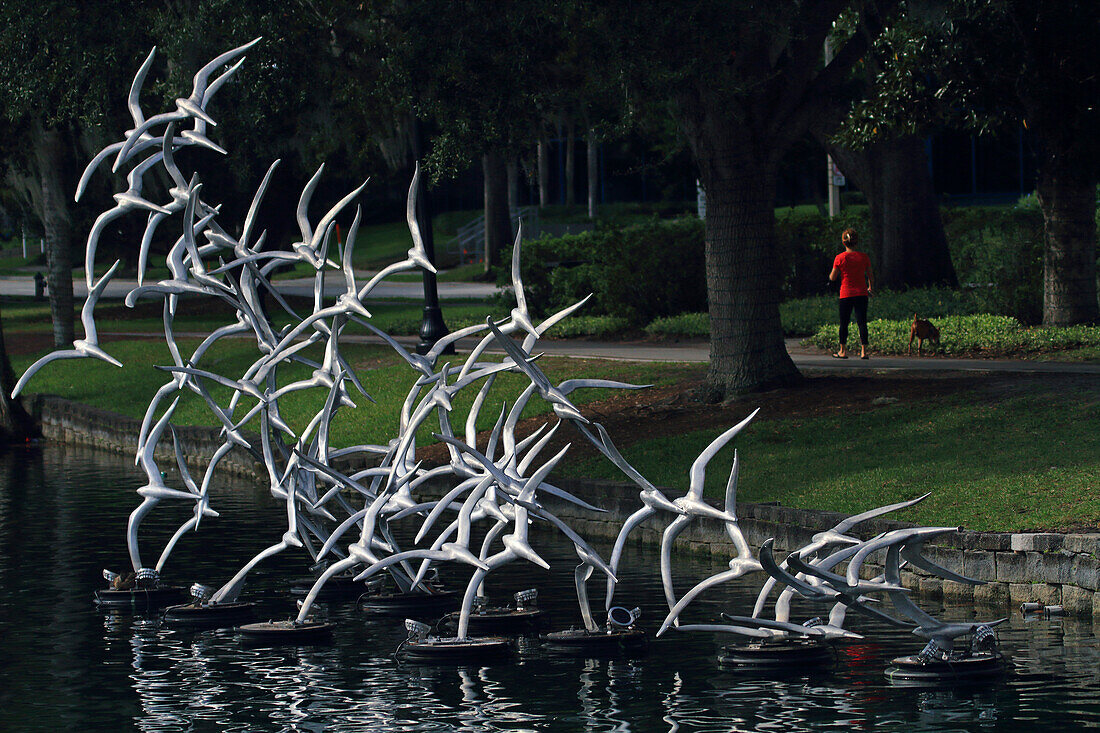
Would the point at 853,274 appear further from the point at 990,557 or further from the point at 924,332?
the point at 990,557

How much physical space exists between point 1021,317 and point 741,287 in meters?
7.13

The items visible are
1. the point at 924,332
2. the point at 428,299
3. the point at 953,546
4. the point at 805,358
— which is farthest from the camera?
the point at 428,299

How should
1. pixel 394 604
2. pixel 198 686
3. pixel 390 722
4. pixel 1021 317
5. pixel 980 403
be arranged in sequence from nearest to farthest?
pixel 390 722, pixel 198 686, pixel 394 604, pixel 980 403, pixel 1021 317

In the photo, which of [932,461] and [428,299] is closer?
[932,461]

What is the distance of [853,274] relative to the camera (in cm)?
1914

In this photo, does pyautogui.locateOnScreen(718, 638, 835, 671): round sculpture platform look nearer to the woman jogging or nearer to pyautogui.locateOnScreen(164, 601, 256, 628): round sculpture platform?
pyautogui.locateOnScreen(164, 601, 256, 628): round sculpture platform

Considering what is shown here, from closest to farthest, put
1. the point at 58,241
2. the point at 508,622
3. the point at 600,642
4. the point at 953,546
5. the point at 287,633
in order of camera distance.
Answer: the point at 600,642 → the point at 287,633 → the point at 508,622 → the point at 953,546 → the point at 58,241

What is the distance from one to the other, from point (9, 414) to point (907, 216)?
Answer: 15.0 m

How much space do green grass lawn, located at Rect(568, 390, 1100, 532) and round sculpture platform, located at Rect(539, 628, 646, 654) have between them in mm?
2918

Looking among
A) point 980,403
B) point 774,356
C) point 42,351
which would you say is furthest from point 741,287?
point 42,351

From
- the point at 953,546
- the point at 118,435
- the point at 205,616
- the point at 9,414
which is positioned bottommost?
the point at 205,616

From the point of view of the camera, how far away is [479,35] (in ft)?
49.9

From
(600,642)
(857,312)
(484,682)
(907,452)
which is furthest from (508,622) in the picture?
(857,312)

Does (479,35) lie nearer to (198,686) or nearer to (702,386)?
(702,386)
